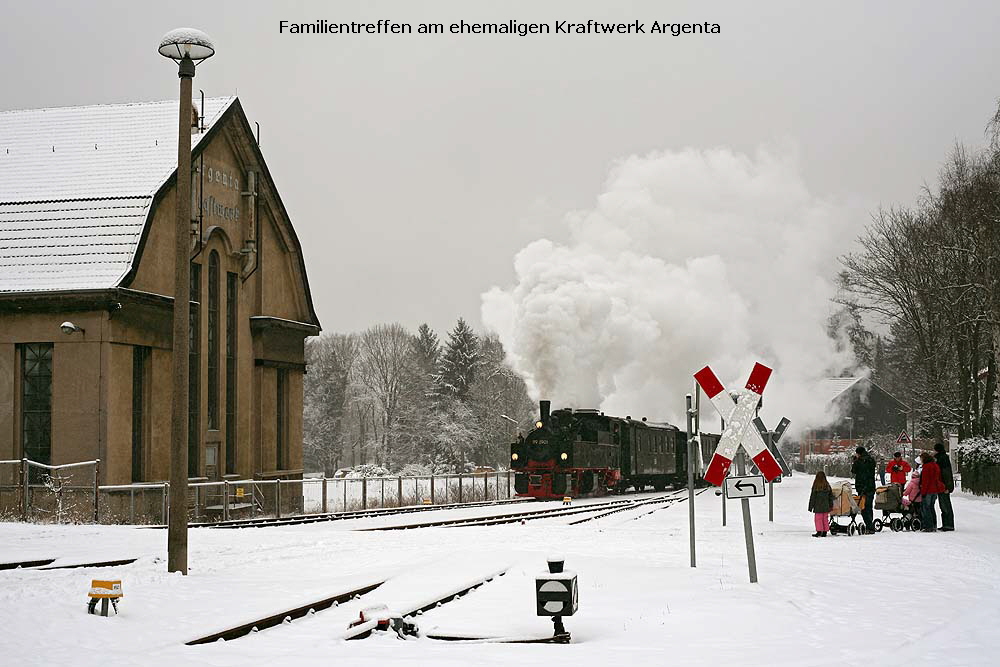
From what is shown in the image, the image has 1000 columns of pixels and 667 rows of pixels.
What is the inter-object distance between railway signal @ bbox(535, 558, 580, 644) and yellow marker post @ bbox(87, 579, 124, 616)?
3.96 metres

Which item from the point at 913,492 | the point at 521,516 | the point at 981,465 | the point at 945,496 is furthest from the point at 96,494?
the point at 981,465

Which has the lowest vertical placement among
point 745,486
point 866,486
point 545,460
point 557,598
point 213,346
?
point 557,598

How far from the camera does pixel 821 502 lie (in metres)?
20.7

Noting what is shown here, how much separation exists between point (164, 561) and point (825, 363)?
6367 centimetres

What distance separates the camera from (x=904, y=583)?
44.8ft

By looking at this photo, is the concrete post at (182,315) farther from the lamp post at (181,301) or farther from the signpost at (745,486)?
the signpost at (745,486)

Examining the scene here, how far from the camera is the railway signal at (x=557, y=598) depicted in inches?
385

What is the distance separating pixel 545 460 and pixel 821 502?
19.5 metres

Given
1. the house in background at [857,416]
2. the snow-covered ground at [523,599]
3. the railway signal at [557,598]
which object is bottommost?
Answer: the snow-covered ground at [523,599]

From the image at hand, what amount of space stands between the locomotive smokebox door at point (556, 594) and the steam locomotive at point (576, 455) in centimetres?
2714

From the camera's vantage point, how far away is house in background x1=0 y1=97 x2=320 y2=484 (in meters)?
29.9

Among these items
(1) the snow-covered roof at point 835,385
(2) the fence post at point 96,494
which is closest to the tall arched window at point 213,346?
(2) the fence post at point 96,494

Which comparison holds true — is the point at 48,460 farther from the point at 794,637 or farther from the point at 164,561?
the point at 794,637

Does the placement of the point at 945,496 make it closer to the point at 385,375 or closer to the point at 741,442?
the point at 741,442
